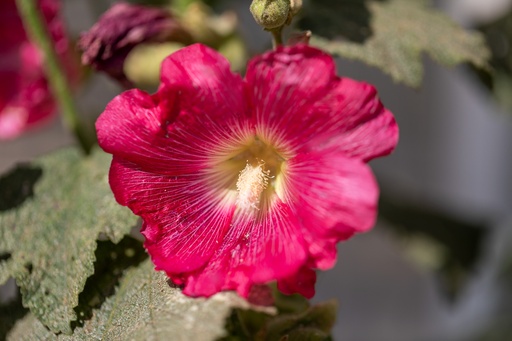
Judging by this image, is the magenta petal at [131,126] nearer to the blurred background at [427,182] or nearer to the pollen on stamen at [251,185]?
the pollen on stamen at [251,185]

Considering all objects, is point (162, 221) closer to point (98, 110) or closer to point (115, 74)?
point (115, 74)

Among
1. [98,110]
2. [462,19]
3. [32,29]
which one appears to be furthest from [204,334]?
[462,19]

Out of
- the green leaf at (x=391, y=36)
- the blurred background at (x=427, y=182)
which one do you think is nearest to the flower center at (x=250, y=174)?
the green leaf at (x=391, y=36)

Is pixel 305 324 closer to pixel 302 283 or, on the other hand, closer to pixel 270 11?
pixel 302 283

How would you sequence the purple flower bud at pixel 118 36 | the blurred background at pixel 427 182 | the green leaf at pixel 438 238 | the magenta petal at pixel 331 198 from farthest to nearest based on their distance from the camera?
the blurred background at pixel 427 182, the green leaf at pixel 438 238, the purple flower bud at pixel 118 36, the magenta petal at pixel 331 198

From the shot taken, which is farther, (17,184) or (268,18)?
(17,184)

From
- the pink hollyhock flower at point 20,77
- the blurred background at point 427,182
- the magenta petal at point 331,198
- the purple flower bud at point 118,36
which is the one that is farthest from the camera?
the blurred background at point 427,182
